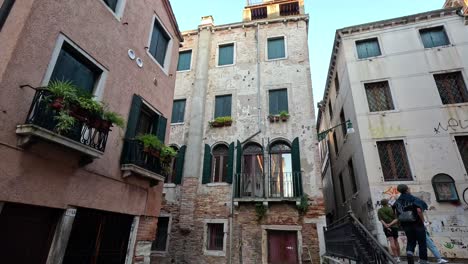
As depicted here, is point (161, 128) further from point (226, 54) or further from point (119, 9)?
point (226, 54)

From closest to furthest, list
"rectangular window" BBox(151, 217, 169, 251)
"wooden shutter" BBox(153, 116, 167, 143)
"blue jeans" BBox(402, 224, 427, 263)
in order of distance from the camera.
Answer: "blue jeans" BBox(402, 224, 427, 263), "wooden shutter" BBox(153, 116, 167, 143), "rectangular window" BBox(151, 217, 169, 251)

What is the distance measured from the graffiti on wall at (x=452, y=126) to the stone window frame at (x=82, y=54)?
1202 cm

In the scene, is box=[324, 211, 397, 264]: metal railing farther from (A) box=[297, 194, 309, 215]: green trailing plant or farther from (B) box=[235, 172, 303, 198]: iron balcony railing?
(B) box=[235, 172, 303, 198]: iron balcony railing

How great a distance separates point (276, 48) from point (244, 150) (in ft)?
20.1

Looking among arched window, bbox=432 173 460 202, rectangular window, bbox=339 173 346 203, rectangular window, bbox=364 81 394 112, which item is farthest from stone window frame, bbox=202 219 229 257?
rectangular window, bbox=364 81 394 112

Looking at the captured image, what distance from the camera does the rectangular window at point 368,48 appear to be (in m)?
12.2

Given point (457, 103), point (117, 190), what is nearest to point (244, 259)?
point (117, 190)

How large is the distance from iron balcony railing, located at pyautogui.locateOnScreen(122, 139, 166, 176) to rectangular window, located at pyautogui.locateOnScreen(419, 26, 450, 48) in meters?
13.1

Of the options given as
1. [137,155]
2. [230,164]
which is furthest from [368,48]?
[137,155]

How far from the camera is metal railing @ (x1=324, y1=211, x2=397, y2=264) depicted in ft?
14.0

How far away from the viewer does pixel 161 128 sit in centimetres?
788


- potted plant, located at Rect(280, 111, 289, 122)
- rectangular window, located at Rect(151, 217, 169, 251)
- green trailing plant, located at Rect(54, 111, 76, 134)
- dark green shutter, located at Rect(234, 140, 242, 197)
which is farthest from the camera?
potted plant, located at Rect(280, 111, 289, 122)

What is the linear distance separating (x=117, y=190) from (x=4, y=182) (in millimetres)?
2383

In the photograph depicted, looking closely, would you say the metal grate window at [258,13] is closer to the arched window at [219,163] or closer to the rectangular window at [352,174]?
the arched window at [219,163]
